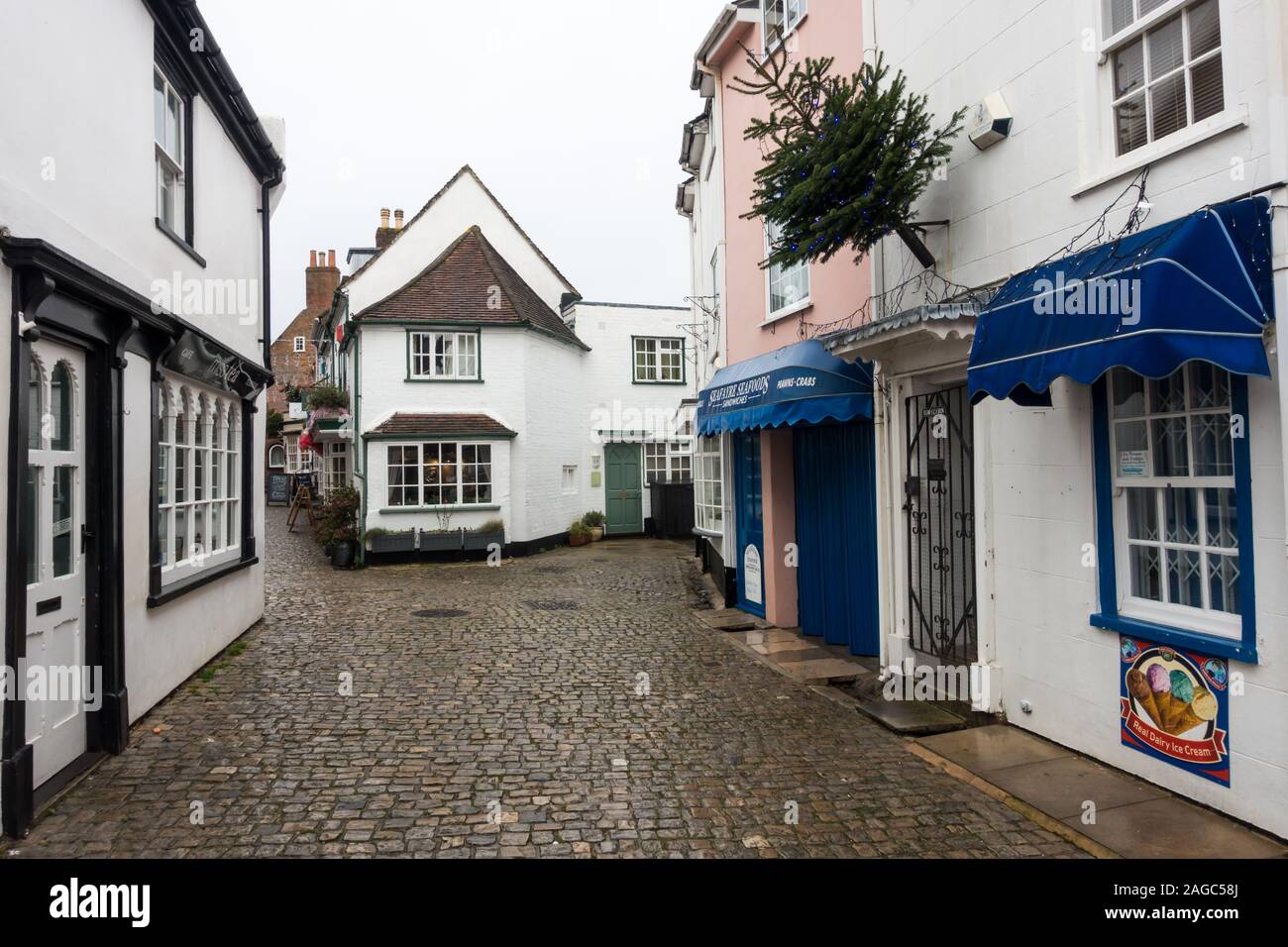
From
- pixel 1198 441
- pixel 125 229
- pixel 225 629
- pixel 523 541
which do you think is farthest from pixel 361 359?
pixel 1198 441

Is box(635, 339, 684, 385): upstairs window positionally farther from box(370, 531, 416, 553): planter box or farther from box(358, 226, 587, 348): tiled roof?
box(370, 531, 416, 553): planter box

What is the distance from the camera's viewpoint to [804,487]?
974 cm

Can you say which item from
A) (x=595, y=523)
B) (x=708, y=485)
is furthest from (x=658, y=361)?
(x=708, y=485)

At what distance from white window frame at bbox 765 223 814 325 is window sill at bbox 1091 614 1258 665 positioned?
494cm

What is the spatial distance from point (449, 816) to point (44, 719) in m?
2.52

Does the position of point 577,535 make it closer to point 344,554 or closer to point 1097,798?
point 344,554

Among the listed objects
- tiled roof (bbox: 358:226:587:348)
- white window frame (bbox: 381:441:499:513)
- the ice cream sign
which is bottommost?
the ice cream sign

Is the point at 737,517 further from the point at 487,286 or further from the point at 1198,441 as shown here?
the point at 487,286

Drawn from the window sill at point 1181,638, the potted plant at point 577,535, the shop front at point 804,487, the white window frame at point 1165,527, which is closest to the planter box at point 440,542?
the potted plant at point 577,535

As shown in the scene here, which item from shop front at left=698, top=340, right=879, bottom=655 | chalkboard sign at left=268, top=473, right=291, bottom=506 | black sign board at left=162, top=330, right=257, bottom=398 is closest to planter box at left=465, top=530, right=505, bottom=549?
shop front at left=698, top=340, right=879, bottom=655

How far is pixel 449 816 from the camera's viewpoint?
4590 mm

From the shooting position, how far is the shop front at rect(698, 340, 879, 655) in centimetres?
806

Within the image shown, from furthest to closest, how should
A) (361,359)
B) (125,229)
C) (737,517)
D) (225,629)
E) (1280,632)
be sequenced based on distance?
(361,359), (737,517), (225,629), (125,229), (1280,632)

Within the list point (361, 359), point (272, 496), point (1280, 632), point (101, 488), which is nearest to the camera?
point (1280, 632)
